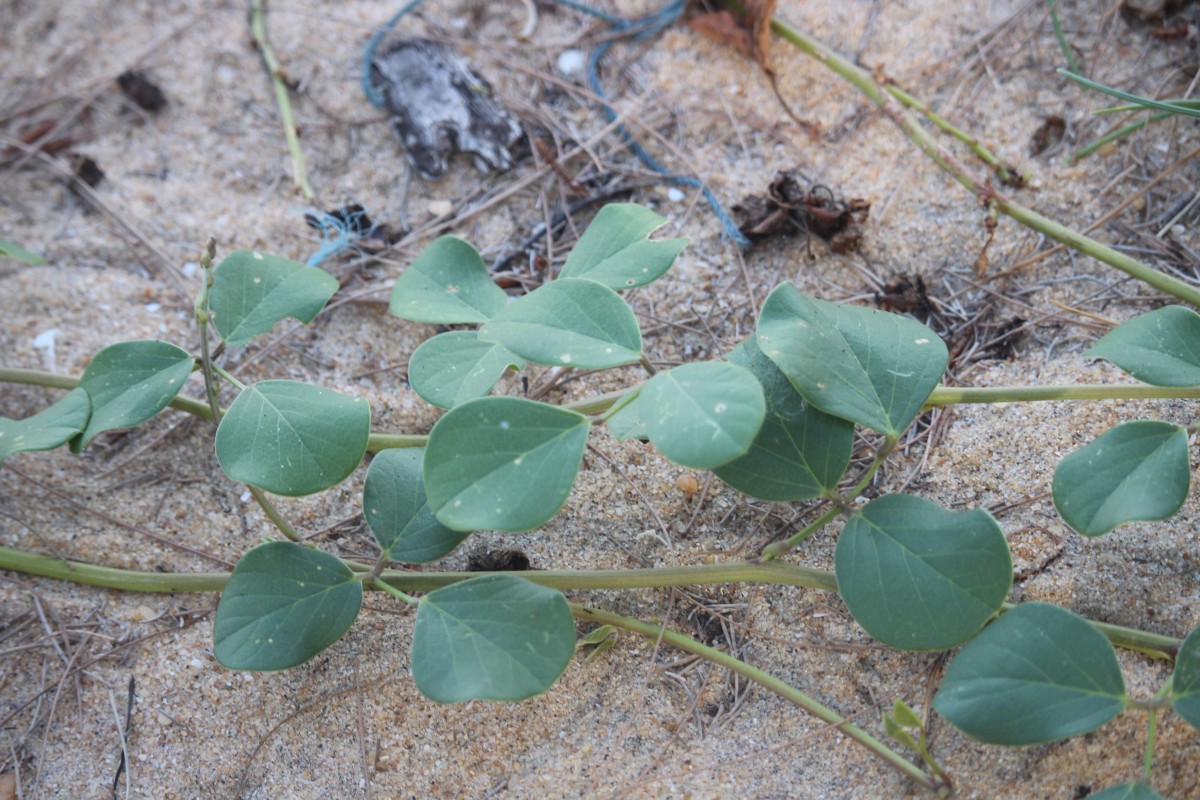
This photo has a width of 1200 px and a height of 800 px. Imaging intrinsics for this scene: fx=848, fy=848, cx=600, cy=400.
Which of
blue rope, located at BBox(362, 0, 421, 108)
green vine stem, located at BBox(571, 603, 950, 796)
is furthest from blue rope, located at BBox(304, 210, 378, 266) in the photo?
green vine stem, located at BBox(571, 603, 950, 796)

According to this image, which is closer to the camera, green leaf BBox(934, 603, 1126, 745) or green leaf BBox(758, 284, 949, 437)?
green leaf BBox(934, 603, 1126, 745)

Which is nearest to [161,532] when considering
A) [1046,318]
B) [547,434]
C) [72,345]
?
[72,345]

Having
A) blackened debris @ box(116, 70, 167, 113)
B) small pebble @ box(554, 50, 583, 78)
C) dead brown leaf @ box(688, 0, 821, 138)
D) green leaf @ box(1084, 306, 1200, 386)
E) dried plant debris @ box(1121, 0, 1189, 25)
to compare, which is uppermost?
dried plant debris @ box(1121, 0, 1189, 25)

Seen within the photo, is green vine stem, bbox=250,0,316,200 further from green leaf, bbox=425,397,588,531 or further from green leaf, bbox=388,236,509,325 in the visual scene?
green leaf, bbox=425,397,588,531

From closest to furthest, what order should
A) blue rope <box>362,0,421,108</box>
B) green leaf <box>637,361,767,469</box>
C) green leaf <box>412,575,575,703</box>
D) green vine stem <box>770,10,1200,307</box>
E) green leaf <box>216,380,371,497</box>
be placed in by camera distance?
green leaf <box>637,361,767,469</box> < green leaf <box>412,575,575,703</box> < green leaf <box>216,380,371,497</box> < green vine stem <box>770,10,1200,307</box> < blue rope <box>362,0,421,108</box>

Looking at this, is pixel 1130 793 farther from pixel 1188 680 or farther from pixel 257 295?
Answer: pixel 257 295

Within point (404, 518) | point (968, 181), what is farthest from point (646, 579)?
point (968, 181)
